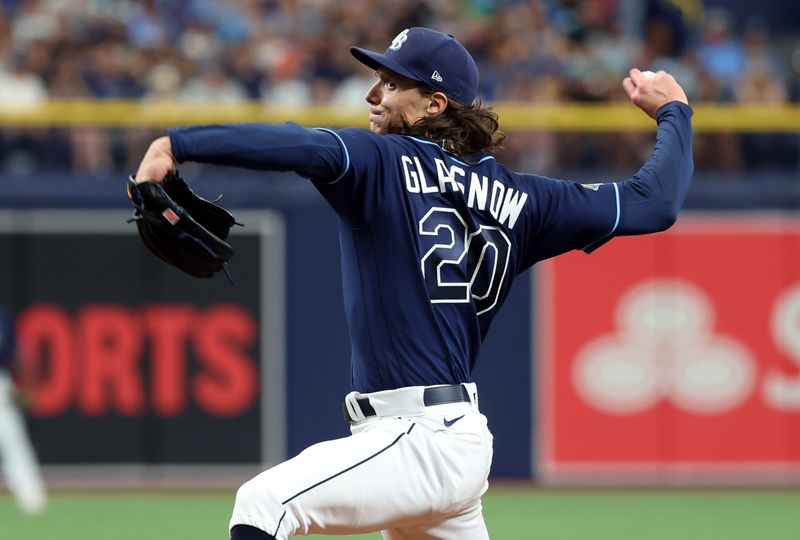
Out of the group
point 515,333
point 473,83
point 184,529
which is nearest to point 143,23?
point 515,333

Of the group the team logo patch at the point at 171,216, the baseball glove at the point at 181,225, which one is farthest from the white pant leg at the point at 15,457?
the team logo patch at the point at 171,216

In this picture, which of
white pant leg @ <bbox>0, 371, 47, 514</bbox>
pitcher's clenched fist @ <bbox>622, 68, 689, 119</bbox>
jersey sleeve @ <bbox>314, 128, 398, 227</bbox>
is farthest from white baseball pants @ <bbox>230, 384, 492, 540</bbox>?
white pant leg @ <bbox>0, 371, 47, 514</bbox>

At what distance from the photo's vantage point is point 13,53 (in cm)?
1130

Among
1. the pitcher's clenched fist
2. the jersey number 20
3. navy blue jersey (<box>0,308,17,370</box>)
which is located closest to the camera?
the jersey number 20

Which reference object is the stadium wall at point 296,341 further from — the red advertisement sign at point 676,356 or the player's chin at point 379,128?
the player's chin at point 379,128

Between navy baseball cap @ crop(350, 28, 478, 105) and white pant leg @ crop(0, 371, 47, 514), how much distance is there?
6294 mm

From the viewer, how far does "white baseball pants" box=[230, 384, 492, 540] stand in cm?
347

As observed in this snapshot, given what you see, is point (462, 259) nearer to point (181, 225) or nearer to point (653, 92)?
point (181, 225)

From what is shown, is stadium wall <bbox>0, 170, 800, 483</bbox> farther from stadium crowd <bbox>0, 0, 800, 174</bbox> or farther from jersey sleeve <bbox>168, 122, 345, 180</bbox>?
jersey sleeve <bbox>168, 122, 345, 180</bbox>

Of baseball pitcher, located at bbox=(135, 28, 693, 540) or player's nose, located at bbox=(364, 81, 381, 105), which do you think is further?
player's nose, located at bbox=(364, 81, 381, 105)

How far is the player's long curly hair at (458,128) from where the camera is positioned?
400cm

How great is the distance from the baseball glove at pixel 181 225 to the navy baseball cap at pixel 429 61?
0.62 metres

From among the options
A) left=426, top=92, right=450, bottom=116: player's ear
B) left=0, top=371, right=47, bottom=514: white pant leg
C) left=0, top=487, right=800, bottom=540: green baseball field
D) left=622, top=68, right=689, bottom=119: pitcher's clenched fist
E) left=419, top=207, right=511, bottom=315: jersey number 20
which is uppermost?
left=622, top=68, right=689, bottom=119: pitcher's clenched fist

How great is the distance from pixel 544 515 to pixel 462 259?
19.2 ft
